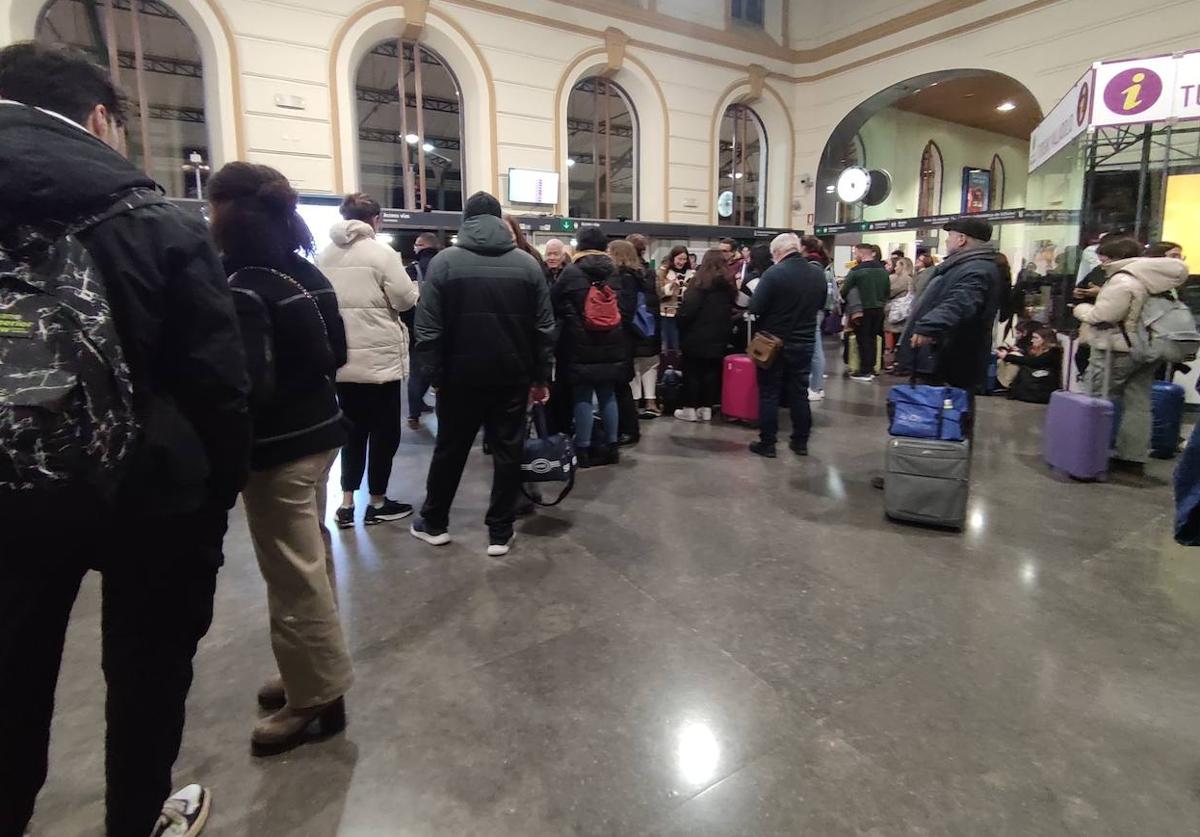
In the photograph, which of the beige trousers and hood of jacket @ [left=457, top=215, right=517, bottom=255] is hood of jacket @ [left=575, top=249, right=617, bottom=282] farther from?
the beige trousers

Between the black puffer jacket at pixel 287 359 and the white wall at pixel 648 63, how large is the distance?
8.11m

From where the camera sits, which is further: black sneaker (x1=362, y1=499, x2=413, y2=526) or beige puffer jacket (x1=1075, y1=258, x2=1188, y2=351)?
beige puffer jacket (x1=1075, y1=258, x2=1188, y2=351)

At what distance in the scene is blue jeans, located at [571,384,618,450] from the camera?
4453 millimetres

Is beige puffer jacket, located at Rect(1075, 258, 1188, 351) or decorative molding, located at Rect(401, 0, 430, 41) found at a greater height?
decorative molding, located at Rect(401, 0, 430, 41)

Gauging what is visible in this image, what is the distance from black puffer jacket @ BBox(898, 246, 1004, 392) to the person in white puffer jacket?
9.04 ft

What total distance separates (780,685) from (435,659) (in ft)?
3.74

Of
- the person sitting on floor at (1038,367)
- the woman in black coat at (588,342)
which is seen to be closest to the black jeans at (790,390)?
the woman in black coat at (588,342)

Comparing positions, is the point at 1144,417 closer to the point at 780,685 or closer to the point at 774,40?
the point at 780,685

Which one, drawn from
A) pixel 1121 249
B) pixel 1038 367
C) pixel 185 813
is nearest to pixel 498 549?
pixel 185 813

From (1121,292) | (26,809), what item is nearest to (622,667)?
(26,809)

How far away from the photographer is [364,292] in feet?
10.5

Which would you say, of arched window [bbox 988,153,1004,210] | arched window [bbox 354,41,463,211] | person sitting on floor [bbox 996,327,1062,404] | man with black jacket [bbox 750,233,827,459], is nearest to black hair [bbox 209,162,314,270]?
man with black jacket [bbox 750,233,827,459]

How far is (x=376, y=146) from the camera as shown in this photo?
18266mm

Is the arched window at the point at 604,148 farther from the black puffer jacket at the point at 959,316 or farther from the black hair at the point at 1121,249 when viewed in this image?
the black puffer jacket at the point at 959,316
